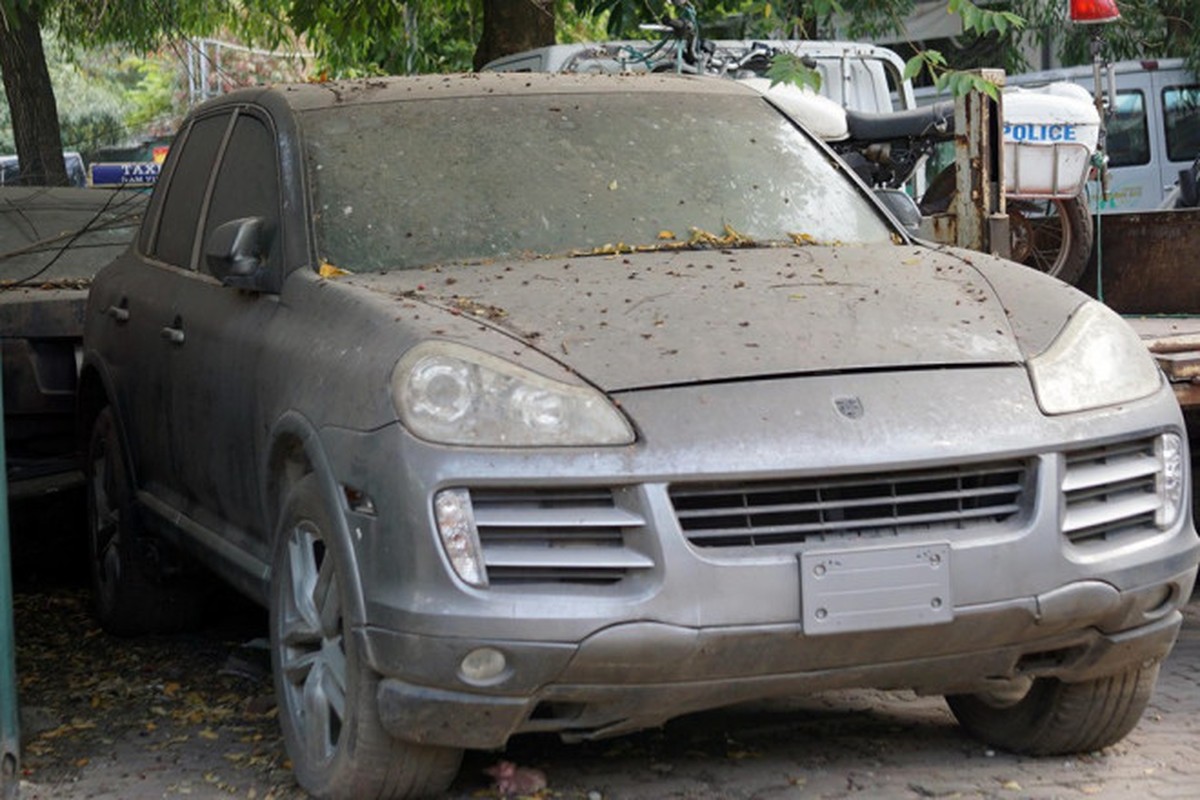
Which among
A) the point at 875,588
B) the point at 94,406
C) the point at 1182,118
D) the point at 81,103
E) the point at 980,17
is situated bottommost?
the point at 81,103

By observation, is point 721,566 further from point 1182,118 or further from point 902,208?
point 1182,118

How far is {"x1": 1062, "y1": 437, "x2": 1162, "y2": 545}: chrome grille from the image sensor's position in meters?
4.25

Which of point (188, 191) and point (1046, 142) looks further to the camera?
point (1046, 142)

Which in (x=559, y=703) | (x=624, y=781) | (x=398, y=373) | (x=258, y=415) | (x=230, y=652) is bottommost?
(x=230, y=652)

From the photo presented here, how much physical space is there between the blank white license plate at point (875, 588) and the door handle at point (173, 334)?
100 inches

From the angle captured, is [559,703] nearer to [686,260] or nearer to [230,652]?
[686,260]

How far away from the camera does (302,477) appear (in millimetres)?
4684

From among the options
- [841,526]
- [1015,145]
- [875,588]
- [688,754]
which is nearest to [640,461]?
[841,526]

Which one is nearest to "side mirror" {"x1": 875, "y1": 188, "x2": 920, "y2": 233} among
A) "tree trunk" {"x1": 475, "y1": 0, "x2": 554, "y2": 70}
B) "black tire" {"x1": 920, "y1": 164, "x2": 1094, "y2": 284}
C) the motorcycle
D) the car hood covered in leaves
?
the car hood covered in leaves

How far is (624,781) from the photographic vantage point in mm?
4789

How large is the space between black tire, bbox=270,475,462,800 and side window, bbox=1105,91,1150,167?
17.5 m

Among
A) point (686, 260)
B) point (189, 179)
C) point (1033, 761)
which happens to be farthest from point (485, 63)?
point (1033, 761)

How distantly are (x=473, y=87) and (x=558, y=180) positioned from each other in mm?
566

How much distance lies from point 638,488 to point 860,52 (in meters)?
9.30
